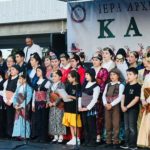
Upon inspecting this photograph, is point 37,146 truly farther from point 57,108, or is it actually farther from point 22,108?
point 22,108

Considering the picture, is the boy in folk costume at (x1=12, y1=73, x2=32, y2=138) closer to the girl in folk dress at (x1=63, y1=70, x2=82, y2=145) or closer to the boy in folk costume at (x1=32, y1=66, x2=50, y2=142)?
the boy in folk costume at (x1=32, y1=66, x2=50, y2=142)

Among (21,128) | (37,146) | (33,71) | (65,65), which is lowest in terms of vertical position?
(37,146)

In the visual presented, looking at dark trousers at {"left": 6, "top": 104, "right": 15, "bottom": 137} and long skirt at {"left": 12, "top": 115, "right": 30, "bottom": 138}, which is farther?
dark trousers at {"left": 6, "top": 104, "right": 15, "bottom": 137}

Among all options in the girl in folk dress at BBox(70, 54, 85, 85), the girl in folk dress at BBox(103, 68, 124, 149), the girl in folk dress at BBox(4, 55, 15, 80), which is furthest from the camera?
the girl in folk dress at BBox(4, 55, 15, 80)

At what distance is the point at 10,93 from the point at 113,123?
2.21 m

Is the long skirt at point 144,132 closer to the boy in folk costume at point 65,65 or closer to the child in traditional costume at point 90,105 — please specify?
the child in traditional costume at point 90,105

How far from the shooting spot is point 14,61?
10.0 m

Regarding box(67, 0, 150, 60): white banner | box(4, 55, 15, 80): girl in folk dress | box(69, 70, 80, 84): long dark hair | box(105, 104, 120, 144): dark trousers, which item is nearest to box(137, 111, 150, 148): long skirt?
box(105, 104, 120, 144): dark trousers

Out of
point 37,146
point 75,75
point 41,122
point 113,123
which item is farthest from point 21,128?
point 113,123

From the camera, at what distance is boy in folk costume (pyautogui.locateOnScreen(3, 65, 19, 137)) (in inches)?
382

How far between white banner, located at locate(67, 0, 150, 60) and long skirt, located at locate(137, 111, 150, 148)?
8.39 ft

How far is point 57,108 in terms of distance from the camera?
919 centimetres

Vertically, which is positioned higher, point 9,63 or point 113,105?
point 9,63

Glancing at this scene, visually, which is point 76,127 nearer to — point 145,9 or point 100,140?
point 100,140
